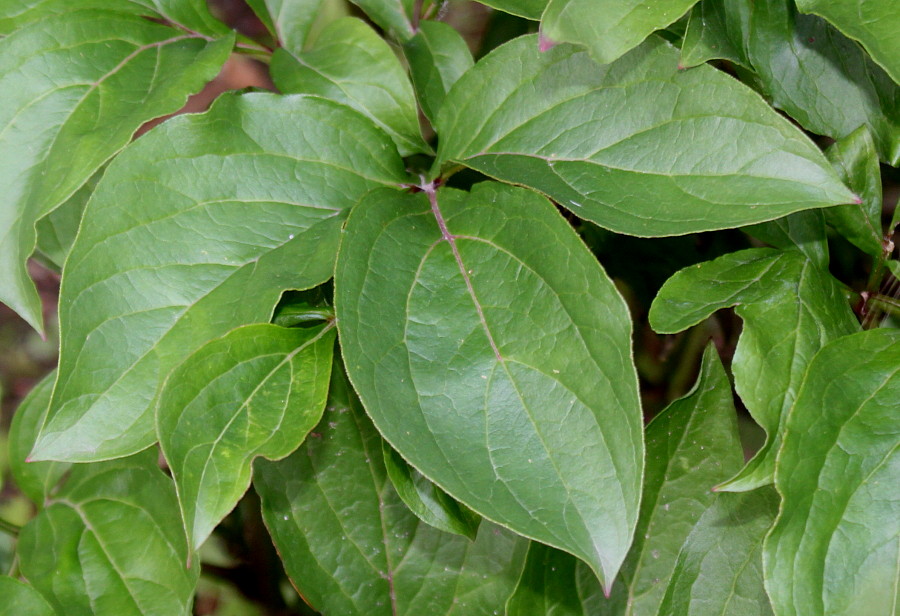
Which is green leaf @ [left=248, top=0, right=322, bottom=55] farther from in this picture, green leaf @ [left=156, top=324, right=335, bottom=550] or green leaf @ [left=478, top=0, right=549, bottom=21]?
green leaf @ [left=156, top=324, right=335, bottom=550]

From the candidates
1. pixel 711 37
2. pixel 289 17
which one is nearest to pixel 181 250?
pixel 289 17

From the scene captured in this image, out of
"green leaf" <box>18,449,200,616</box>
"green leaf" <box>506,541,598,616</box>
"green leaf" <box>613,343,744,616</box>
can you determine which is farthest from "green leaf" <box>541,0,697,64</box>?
"green leaf" <box>18,449,200,616</box>

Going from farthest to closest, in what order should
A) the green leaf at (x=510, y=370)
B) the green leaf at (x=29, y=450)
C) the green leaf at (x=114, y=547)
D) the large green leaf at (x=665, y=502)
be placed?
the green leaf at (x=29, y=450)
the green leaf at (x=114, y=547)
the large green leaf at (x=665, y=502)
the green leaf at (x=510, y=370)

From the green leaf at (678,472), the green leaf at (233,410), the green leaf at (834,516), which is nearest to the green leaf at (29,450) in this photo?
the green leaf at (233,410)

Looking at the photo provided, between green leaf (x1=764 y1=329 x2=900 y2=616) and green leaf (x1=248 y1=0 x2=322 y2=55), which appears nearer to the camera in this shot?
green leaf (x1=764 y1=329 x2=900 y2=616)

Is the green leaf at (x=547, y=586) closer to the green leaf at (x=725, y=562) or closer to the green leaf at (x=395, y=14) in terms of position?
the green leaf at (x=725, y=562)

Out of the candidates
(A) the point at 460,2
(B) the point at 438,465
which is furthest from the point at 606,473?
(A) the point at 460,2
